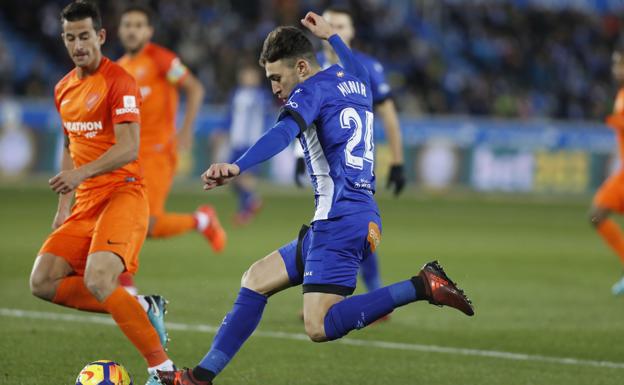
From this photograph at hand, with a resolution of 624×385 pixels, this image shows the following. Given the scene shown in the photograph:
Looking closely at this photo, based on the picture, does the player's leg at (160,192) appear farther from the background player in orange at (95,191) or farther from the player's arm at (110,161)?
the player's arm at (110,161)

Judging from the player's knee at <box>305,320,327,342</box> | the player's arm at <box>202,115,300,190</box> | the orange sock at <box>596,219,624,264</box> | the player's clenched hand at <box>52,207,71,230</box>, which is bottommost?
the orange sock at <box>596,219,624,264</box>

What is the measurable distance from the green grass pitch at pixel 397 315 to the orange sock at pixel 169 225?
0.56m

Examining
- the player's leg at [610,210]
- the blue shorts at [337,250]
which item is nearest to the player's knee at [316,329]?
the blue shorts at [337,250]

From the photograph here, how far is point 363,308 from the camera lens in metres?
5.62

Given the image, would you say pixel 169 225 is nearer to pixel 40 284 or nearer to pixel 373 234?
pixel 40 284

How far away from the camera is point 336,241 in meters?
5.69

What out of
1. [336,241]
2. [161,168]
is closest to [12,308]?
[161,168]

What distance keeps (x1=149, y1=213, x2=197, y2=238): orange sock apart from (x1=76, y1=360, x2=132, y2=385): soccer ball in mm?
3994

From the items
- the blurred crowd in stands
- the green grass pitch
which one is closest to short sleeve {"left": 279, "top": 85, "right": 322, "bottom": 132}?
the green grass pitch

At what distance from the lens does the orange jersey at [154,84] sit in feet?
30.6

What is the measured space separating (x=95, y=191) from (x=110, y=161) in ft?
1.27

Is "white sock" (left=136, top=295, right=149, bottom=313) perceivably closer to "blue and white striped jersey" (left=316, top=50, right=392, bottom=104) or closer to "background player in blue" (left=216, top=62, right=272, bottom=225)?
"blue and white striped jersey" (left=316, top=50, right=392, bottom=104)

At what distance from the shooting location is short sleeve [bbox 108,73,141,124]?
6129mm

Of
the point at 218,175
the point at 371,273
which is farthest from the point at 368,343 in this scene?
the point at 218,175
